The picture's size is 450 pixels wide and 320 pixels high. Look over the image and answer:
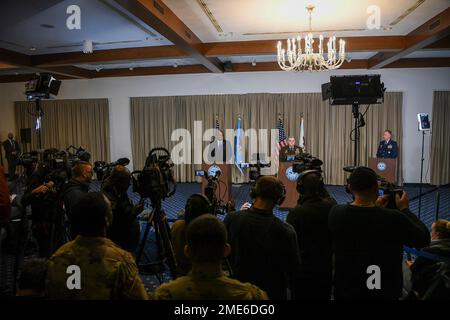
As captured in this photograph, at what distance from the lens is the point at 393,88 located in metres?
8.33

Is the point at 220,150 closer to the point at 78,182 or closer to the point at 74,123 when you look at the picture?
the point at 74,123

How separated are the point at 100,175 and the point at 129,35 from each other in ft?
9.79

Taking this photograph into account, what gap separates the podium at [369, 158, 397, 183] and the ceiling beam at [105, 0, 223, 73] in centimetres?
426

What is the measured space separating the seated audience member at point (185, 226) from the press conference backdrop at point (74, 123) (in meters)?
8.25

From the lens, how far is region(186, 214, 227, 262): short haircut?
1.12 meters

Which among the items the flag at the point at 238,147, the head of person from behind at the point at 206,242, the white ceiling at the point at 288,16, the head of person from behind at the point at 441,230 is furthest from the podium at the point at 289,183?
the head of person from behind at the point at 206,242

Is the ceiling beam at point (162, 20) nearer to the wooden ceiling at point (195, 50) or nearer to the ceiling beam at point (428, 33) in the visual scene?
the wooden ceiling at point (195, 50)

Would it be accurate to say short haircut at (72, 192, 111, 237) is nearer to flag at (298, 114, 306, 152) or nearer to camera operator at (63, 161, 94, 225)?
camera operator at (63, 161, 94, 225)

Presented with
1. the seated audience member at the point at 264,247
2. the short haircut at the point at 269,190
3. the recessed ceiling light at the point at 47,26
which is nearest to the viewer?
the seated audience member at the point at 264,247

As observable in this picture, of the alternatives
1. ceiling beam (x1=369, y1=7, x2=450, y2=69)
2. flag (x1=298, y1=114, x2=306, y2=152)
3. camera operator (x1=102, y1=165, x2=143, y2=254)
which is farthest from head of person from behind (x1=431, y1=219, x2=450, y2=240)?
flag (x1=298, y1=114, x2=306, y2=152)

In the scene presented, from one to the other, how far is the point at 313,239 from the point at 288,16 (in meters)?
3.52

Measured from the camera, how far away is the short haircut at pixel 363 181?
5.88 feet
